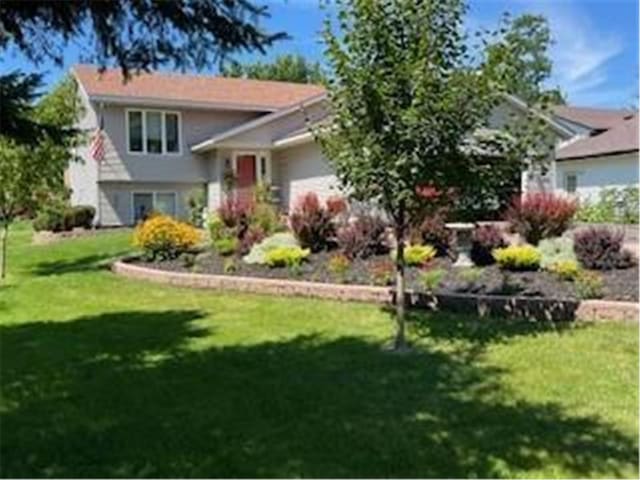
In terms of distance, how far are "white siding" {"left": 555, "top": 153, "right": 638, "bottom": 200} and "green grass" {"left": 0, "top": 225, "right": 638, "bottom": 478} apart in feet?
57.1

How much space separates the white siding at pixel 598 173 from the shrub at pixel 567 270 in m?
14.0

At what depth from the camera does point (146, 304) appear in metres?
13.3

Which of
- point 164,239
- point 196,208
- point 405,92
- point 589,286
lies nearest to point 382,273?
point 589,286

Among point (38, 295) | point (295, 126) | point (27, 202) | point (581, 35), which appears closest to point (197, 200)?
point (295, 126)

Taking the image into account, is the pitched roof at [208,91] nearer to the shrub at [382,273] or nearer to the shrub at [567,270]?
the shrub at [382,273]

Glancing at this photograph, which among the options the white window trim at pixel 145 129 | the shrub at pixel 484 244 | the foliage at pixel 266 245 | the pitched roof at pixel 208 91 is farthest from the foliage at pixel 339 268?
the white window trim at pixel 145 129

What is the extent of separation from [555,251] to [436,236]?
6.93 feet

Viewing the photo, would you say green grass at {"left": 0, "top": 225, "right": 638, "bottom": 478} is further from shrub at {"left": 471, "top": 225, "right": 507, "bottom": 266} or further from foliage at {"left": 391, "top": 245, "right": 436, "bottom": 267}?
shrub at {"left": 471, "top": 225, "right": 507, "bottom": 266}

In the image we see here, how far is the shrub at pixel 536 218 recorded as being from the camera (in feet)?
52.3

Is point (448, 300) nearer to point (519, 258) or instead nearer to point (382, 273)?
point (382, 273)

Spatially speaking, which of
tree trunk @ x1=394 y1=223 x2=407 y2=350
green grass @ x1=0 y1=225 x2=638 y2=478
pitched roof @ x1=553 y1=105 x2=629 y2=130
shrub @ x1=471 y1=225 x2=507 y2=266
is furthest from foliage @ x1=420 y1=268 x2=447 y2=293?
pitched roof @ x1=553 y1=105 x2=629 y2=130

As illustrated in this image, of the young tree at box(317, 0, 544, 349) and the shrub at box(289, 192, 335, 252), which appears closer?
the young tree at box(317, 0, 544, 349)

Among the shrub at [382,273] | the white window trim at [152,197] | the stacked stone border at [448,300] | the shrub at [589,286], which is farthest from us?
the white window trim at [152,197]

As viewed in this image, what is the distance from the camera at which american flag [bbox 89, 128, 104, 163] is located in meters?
29.2
